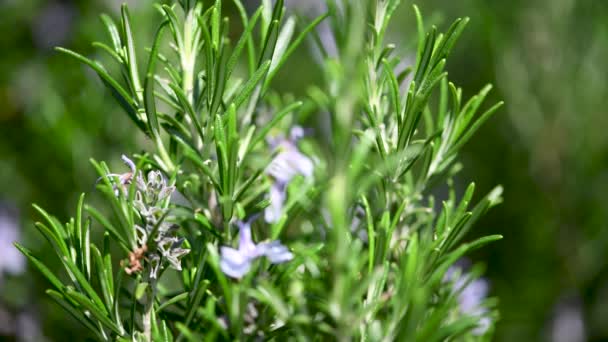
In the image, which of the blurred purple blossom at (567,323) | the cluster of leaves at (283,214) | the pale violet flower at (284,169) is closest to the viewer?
the cluster of leaves at (283,214)

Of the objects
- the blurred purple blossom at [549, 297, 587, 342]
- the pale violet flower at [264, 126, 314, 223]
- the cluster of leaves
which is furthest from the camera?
the blurred purple blossom at [549, 297, 587, 342]

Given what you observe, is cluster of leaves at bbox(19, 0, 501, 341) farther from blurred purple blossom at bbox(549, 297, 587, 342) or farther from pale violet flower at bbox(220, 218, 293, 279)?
blurred purple blossom at bbox(549, 297, 587, 342)

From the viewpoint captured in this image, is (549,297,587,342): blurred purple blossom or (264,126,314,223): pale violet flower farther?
(549,297,587,342): blurred purple blossom

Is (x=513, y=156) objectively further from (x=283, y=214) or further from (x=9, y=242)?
(x=9, y=242)

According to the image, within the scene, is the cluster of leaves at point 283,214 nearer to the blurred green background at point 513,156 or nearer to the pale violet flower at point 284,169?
the pale violet flower at point 284,169

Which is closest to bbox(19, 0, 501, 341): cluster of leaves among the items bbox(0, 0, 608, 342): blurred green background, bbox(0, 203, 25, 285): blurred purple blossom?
bbox(0, 0, 608, 342): blurred green background

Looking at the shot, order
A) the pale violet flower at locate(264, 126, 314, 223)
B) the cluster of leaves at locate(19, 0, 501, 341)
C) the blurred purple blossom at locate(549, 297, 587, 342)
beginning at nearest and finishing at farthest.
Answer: the cluster of leaves at locate(19, 0, 501, 341) < the pale violet flower at locate(264, 126, 314, 223) < the blurred purple blossom at locate(549, 297, 587, 342)

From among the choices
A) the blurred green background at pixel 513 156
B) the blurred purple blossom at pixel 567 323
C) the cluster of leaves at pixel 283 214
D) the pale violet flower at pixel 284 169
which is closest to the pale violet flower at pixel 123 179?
the cluster of leaves at pixel 283 214
